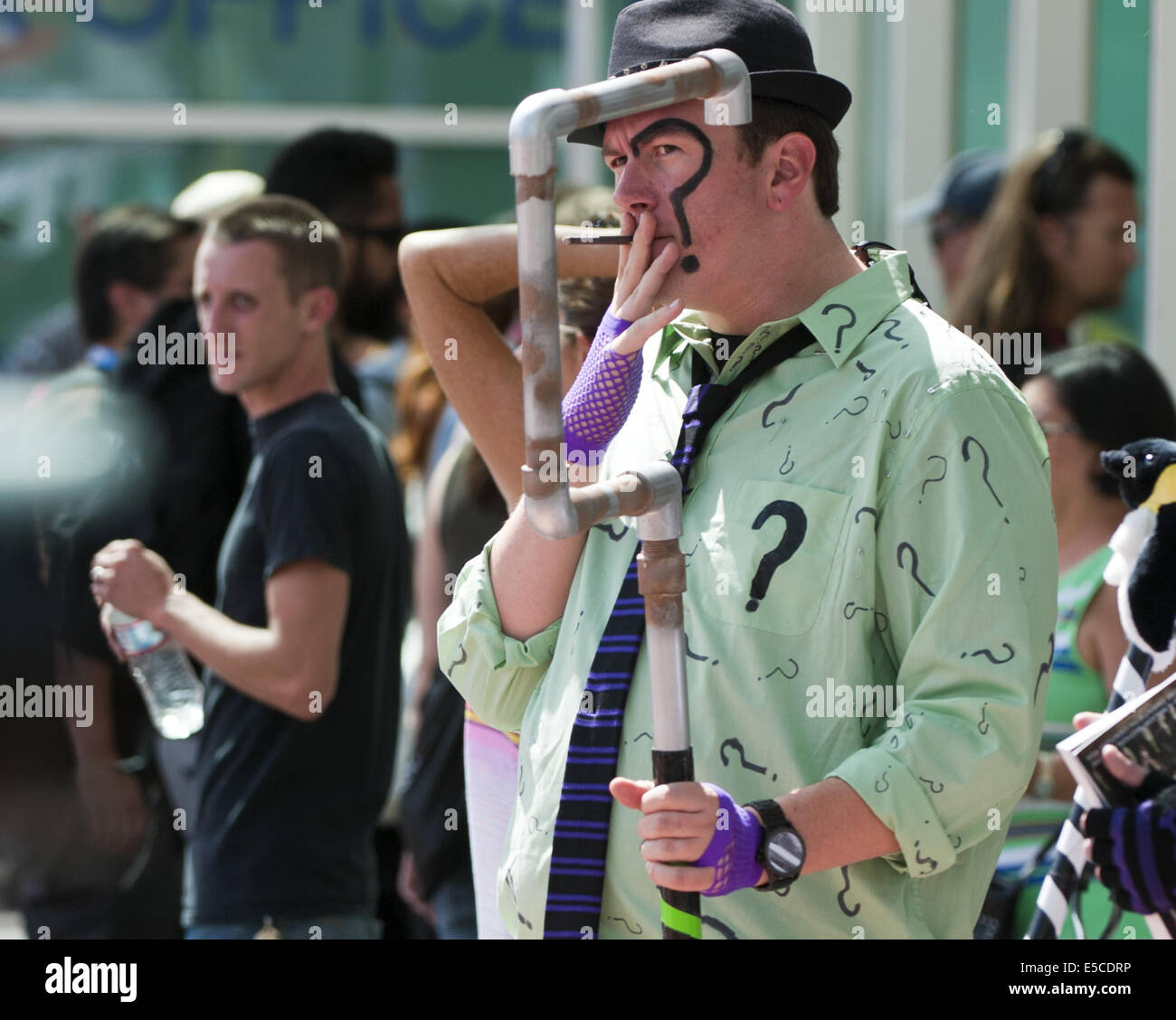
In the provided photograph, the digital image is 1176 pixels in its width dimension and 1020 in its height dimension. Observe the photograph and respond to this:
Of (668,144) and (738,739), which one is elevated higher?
→ (668,144)

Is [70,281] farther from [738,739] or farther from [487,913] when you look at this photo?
[738,739]

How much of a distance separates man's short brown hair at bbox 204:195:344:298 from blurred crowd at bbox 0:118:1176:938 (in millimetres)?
59

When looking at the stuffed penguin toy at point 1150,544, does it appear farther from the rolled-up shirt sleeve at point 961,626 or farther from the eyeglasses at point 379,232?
the eyeglasses at point 379,232

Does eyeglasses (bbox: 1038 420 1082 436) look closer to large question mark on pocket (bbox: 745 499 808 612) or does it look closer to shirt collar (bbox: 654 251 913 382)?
shirt collar (bbox: 654 251 913 382)

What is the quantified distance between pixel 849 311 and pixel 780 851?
2.18ft

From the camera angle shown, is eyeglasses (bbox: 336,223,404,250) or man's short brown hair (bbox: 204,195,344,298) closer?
man's short brown hair (bbox: 204,195,344,298)

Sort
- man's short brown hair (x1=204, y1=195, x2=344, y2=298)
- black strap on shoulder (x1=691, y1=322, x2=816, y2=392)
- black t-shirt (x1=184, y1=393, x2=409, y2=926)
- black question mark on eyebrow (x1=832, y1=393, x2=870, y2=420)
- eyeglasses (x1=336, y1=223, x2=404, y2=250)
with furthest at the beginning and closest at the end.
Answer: eyeglasses (x1=336, y1=223, x2=404, y2=250)
man's short brown hair (x1=204, y1=195, x2=344, y2=298)
black t-shirt (x1=184, y1=393, x2=409, y2=926)
black strap on shoulder (x1=691, y1=322, x2=816, y2=392)
black question mark on eyebrow (x1=832, y1=393, x2=870, y2=420)

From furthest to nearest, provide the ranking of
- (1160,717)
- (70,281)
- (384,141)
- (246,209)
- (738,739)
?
(70,281)
(384,141)
(246,209)
(1160,717)
(738,739)

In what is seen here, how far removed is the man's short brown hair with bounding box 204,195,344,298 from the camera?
12.5 ft

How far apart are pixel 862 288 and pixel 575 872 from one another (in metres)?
0.79

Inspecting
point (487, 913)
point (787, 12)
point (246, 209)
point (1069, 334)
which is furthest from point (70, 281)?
point (787, 12)

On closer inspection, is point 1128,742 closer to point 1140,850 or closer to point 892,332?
point 1140,850

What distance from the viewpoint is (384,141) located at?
5.11 metres

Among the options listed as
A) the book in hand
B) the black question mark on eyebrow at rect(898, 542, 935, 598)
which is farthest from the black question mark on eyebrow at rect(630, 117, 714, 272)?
the book in hand
